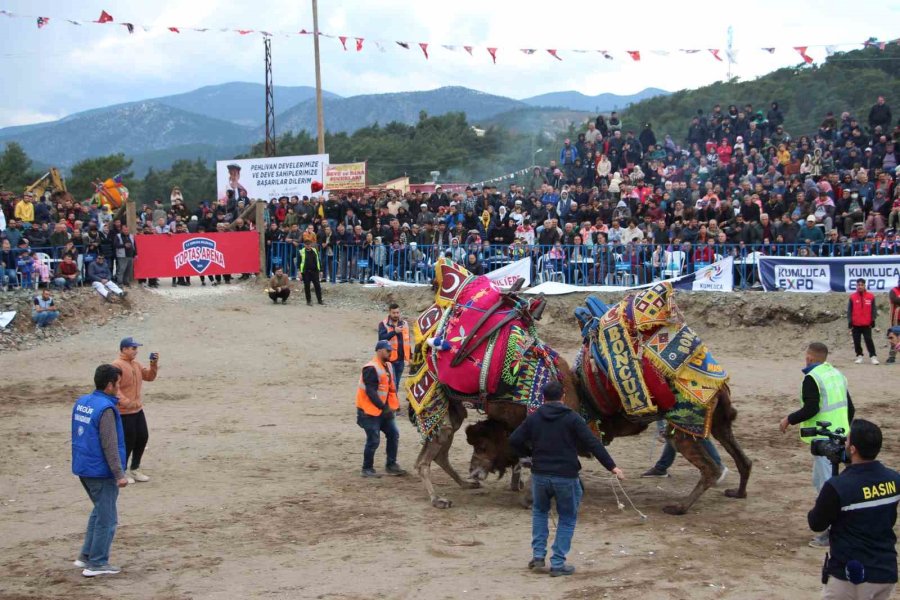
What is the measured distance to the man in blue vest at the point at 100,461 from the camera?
800 cm

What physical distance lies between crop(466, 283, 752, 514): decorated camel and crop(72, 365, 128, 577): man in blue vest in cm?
373

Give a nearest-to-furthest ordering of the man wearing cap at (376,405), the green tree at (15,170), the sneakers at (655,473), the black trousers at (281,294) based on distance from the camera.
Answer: the man wearing cap at (376,405) < the sneakers at (655,473) < the black trousers at (281,294) < the green tree at (15,170)

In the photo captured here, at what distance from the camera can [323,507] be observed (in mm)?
10117

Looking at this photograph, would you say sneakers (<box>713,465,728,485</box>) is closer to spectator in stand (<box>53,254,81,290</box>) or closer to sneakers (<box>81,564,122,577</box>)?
sneakers (<box>81,564,122,577</box>)

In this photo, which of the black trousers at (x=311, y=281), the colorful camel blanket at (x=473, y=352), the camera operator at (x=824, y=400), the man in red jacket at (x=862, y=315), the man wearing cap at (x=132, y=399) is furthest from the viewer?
the black trousers at (x=311, y=281)

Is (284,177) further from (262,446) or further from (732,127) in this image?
(262,446)

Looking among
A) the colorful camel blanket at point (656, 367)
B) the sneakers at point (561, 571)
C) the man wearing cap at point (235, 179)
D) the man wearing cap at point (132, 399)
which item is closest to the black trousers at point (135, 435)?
the man wearing cap at point (132, 399)

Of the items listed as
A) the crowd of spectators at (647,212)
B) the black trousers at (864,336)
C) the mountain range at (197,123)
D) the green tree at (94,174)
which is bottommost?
the black trousers at (864,336)

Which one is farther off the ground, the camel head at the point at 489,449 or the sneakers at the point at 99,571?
the camel head at the point at 489,449

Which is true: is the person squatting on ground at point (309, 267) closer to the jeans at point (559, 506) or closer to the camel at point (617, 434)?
the camel at point (617, 434)

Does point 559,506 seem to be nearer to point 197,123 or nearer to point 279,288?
point 279,288

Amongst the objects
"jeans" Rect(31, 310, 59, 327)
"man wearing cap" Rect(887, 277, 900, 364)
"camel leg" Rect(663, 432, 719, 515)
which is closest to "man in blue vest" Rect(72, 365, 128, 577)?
"camel leg" Rect(663, 432, 719, 515)

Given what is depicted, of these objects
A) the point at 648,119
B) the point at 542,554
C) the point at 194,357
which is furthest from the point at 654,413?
the point at 648,119

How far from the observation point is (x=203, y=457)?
12.4 m
